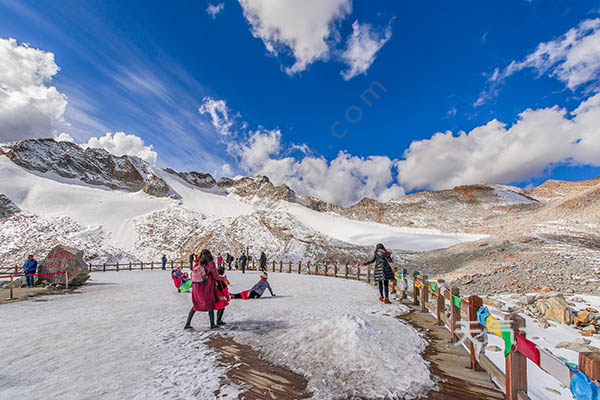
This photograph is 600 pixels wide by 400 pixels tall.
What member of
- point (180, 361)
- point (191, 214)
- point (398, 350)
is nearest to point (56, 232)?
point (191, 214)

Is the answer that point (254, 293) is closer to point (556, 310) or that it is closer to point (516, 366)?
point (516, 366)

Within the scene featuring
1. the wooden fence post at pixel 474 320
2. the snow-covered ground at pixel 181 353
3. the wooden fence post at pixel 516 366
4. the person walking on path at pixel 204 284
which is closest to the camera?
the wooden fence post at pixel 516 366

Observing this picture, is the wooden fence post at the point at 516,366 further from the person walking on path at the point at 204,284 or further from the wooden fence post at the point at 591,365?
the person walking on path at the point at 204,284

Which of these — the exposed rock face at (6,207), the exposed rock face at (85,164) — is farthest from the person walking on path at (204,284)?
the exposed rock face at (85,164)

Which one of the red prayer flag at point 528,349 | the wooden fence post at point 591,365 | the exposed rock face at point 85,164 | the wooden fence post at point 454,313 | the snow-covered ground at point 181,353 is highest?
the exposed rock face at point 85,164

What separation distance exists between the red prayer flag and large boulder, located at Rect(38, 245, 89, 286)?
19801mm

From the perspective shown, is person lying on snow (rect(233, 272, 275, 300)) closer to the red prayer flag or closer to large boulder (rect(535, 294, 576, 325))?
the red prayer flag

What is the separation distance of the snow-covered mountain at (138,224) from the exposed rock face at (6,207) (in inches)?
13.3

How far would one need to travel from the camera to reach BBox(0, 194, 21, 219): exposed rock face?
47794 mm

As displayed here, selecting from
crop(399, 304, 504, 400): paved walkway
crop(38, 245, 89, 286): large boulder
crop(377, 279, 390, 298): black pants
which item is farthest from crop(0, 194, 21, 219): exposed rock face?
crop(399, 304, 504, 400): paved walkway

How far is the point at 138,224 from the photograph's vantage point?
5341 centimetres

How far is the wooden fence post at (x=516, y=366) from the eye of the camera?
293 centimetres

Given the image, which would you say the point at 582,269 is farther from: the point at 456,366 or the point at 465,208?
the point at 465,208

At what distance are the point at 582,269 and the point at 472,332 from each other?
1904 centimetres
